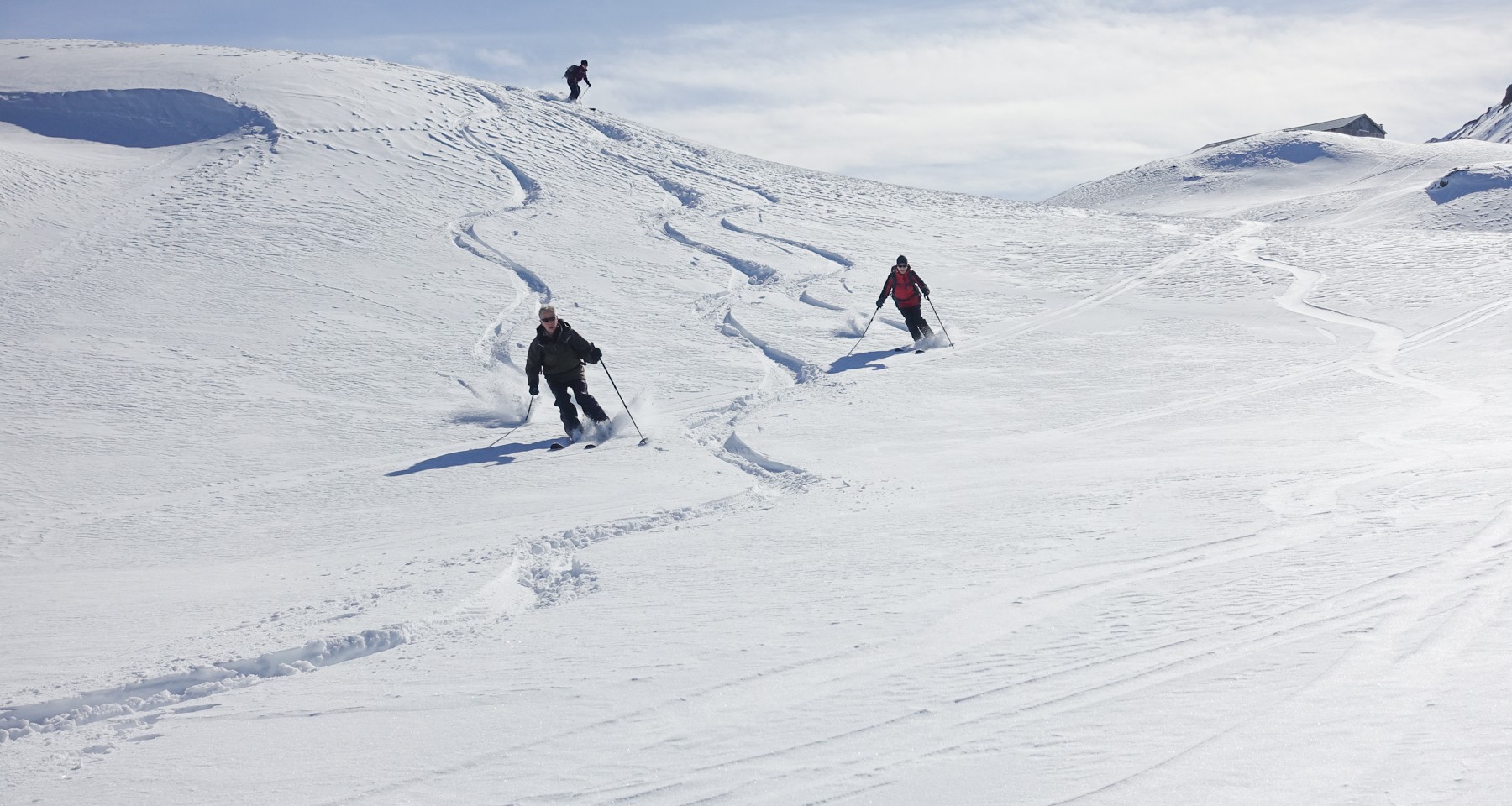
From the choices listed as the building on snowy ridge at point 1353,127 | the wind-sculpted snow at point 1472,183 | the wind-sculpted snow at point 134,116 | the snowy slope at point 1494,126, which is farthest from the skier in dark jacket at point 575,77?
the snowy slope at point 1494,126

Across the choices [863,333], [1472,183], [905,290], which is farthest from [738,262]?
[1472,183]

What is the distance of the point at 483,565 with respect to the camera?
237 inches

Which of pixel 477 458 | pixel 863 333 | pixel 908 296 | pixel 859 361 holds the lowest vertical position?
pixel 477 458

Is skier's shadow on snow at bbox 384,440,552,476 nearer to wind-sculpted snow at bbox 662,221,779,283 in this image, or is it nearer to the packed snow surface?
the packed snow surface

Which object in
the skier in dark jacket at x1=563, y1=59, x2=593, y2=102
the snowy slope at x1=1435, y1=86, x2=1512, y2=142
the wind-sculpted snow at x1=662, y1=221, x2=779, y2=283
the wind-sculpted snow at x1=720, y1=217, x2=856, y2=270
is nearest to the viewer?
the wind-sculpted snow at x1=662, y1=221, x2=779, y2=283

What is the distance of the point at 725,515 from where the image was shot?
6.94 meters

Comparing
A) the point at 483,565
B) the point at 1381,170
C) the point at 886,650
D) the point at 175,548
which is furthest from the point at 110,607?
the point at 1381,170

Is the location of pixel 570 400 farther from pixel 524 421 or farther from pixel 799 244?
pixel 799 244

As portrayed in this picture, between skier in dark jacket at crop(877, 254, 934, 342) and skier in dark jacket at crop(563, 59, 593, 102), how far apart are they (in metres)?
19.6

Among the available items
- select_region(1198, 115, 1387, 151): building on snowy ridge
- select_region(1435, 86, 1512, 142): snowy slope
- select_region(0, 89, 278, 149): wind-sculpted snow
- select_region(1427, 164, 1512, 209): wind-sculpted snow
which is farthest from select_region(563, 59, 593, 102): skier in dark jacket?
select_region(1435, 86, 1512, 142): snowy slope

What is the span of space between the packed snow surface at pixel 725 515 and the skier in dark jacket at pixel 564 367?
1.42ft

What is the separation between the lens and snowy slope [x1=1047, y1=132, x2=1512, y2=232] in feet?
114

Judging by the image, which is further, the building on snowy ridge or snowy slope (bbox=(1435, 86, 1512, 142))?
snowy slope (bbox=(1435, 86, 1512, 142))

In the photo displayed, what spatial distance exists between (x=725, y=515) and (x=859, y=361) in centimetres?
667
